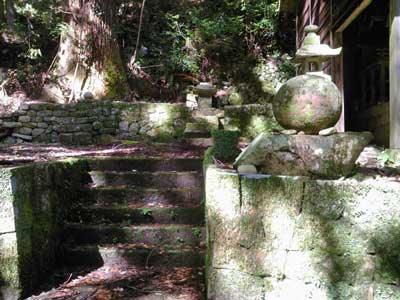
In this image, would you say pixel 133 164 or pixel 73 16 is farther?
pixel 73 16

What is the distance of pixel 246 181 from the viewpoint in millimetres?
2807

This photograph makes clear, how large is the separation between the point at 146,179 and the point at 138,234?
1.00m

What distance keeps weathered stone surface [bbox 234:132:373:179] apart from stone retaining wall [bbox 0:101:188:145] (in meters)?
5.01

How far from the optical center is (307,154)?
2.97 meters

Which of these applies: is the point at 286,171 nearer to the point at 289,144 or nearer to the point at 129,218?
the point at 289,144

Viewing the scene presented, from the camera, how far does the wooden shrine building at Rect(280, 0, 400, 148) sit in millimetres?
4641

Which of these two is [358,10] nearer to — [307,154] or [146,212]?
[307,154]

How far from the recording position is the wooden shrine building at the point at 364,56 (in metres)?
4.64

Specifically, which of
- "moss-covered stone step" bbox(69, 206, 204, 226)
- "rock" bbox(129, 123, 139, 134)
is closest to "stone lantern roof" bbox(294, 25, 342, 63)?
"moss-covered stone step" bbox(69, 206, 204, 226)

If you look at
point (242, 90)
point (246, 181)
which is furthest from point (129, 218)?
point (242, 90)

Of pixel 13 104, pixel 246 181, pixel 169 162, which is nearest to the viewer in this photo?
pixel 246 181

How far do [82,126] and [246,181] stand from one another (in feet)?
20.3

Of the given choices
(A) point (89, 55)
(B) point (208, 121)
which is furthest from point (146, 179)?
(A) point (89, 55)

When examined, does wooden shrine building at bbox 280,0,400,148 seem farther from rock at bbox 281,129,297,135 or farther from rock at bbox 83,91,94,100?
rock at bbox 83,91,94,100
